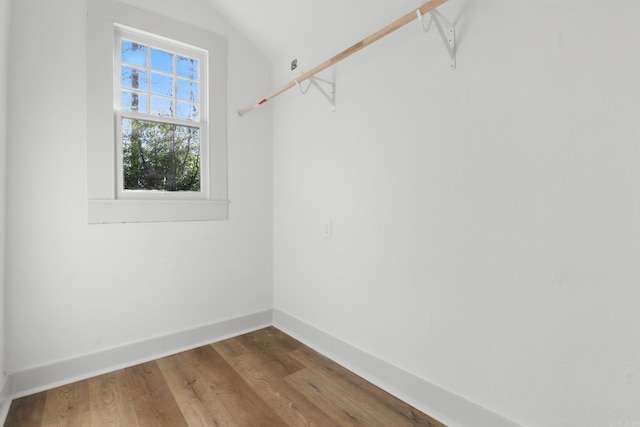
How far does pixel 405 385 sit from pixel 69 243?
2080mm

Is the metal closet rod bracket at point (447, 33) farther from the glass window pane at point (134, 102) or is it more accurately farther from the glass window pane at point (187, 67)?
the glass window pane at point (134, 102)

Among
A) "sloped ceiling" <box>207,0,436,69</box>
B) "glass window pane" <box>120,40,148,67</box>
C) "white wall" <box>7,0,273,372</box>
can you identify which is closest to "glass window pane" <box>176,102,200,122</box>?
"glass window pane" <box>120,40,148,67</box>

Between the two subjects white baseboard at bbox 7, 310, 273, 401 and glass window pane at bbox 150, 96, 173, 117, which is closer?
white baseboard at bbox 7, 310, 273, 401

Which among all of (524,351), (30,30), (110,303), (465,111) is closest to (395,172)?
(465,111)

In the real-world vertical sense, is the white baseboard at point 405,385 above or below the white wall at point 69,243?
below

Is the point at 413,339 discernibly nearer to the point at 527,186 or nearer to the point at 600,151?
the point at 527,186

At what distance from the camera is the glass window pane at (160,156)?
204 cm

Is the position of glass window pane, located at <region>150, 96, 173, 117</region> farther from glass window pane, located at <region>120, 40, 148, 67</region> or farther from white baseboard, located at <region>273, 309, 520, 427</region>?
white baseboard, located at <region>273, 309, 520, 427</region>

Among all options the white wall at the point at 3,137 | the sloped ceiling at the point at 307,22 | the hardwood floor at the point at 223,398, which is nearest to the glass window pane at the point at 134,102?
the white wall at the point at 3,137

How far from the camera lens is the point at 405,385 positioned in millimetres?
1585

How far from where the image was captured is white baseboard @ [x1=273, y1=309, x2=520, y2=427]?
131 cm

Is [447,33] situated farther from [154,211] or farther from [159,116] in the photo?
[154,211]

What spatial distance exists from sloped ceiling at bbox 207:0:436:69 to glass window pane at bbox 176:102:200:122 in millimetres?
756

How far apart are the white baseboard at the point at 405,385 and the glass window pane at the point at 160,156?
141 centimetres
